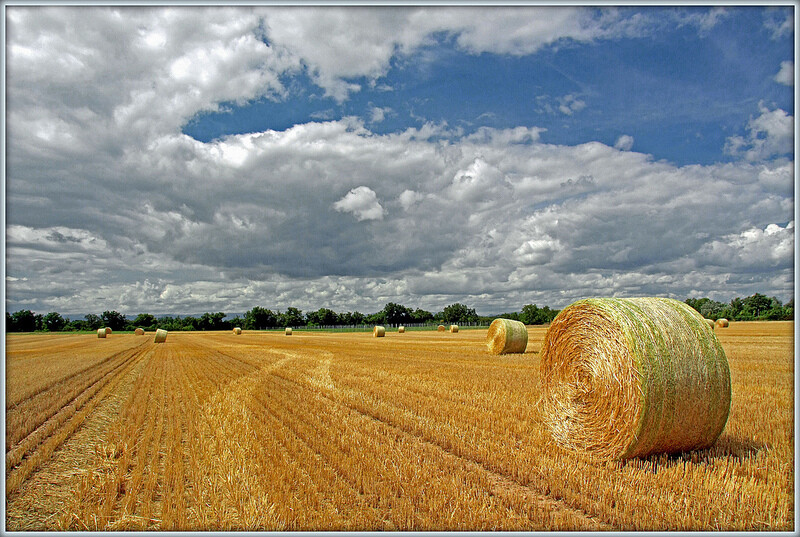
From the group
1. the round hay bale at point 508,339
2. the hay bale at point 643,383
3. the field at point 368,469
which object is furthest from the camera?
the round hay bale at point 508,339

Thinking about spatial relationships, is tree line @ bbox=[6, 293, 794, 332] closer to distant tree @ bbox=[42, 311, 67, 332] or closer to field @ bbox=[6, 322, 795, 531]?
distant tree @ bbox=[42, 311, 67, 332]

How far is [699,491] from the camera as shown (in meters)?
5.01

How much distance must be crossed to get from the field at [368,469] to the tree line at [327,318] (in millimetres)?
78026

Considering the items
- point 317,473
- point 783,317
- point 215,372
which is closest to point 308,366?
point 215,372

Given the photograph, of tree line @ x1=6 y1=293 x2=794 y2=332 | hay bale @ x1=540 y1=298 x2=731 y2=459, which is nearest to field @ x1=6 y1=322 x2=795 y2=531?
hay bale @ x1=540 y1=298 x2=731 y2=459

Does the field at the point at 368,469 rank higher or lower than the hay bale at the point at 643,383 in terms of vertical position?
lower

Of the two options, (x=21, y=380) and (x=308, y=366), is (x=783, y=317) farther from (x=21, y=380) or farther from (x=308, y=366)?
(x=21, y=380)

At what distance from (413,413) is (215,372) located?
10392mm

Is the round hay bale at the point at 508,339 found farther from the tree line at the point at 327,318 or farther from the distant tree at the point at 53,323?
the distant tree at the point at 53,323

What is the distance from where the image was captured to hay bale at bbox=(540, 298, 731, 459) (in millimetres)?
6137

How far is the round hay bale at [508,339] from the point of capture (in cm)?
2245

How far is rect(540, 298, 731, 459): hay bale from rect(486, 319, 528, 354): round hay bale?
1530 centimetres

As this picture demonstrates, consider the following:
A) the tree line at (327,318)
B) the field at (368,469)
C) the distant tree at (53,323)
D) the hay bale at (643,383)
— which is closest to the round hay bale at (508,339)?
the field at (368,469)

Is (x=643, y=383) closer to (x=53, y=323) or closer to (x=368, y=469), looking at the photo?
(x=368, y=469)
